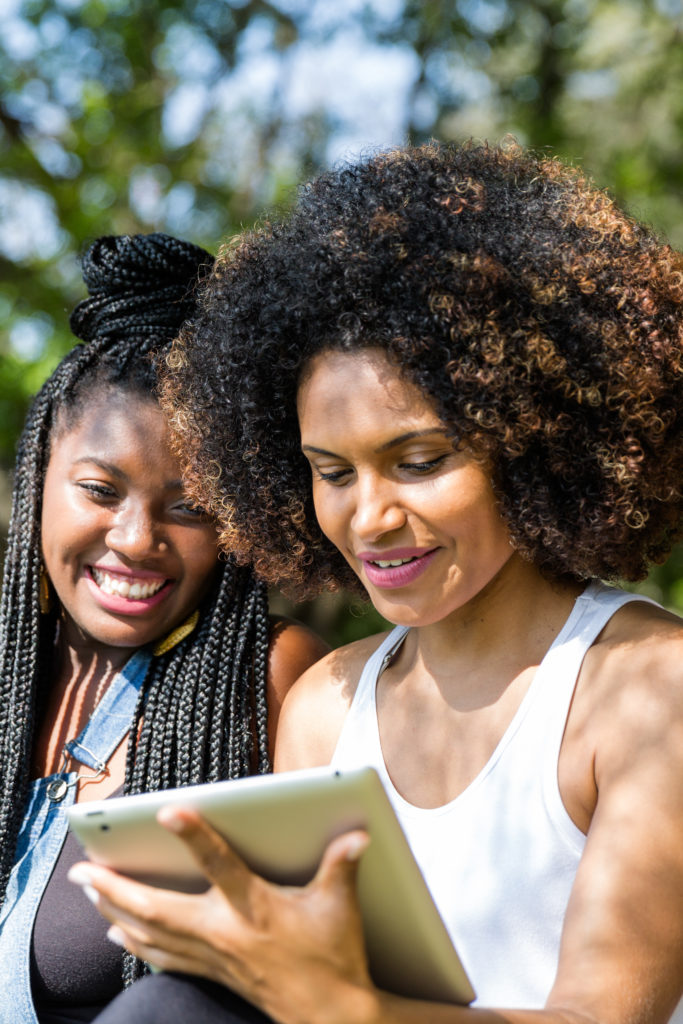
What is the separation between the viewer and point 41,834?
288cm

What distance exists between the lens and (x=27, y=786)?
2.96 meters

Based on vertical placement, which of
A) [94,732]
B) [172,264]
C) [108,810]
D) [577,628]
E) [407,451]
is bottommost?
[108,810]

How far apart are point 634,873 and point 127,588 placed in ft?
4.81

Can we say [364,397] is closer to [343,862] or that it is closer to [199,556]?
[199,556]

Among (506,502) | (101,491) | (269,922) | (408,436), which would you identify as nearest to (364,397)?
(408,436)

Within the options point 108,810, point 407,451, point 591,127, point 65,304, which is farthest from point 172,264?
point 591,127

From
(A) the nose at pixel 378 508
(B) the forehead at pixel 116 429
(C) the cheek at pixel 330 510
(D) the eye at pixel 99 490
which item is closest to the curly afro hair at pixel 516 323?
(A) the nose at pixel 378 508

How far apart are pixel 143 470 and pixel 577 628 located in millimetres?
1154

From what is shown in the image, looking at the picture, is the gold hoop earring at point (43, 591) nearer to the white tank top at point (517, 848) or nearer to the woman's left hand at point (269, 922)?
the white tank top at point (517, 848)

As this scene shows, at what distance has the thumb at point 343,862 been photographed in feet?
4.91

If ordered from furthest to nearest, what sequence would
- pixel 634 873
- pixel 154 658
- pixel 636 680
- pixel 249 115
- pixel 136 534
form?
pixel 249 115, pixel 154 658, pixel 136 534, pixel 636 680, pixel 634 873

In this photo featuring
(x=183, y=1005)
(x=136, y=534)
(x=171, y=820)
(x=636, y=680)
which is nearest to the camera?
(x=171, y=820)

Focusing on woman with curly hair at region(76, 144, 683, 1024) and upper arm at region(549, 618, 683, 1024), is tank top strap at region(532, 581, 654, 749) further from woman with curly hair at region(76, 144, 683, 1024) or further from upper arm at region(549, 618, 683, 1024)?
upper arm at region(549, 618, 683, 1024)

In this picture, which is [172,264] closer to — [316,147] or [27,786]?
[27,786]
